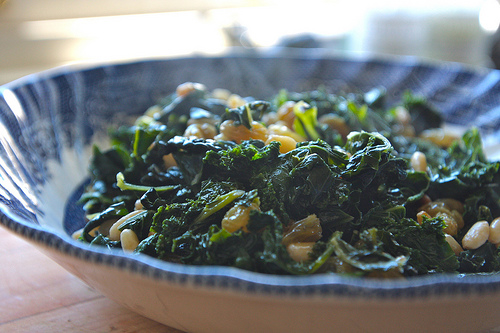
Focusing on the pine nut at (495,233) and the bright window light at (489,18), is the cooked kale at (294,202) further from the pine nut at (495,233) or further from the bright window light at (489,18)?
the bright window light at (489,18)

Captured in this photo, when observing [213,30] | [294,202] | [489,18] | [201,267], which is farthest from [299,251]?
[213,30]

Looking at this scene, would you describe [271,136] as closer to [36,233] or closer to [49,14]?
[36,233]

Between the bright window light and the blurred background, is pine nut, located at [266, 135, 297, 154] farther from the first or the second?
the bright window light

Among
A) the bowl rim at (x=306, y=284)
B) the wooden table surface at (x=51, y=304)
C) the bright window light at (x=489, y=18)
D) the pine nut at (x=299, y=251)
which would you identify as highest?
the bright window light at (x=489, y=18)

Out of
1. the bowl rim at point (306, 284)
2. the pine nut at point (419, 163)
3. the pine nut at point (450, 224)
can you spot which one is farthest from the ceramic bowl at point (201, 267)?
the pine nut at point (419, 163)

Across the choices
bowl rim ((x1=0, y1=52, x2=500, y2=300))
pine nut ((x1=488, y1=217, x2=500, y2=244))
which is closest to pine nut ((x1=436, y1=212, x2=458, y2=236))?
pine nut ((x1=488, y1=217, x2=500, y2=244))

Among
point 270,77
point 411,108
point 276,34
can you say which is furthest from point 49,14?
point 411,108

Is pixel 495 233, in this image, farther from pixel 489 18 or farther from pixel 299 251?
pixel 489 18
